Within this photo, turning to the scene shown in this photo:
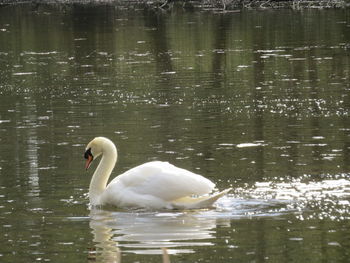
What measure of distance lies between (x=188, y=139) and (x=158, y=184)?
5311mm

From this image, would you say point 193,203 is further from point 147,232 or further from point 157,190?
point 147,232

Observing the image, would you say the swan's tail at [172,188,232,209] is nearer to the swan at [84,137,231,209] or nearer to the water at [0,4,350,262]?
the swan at [84,137,231,209]

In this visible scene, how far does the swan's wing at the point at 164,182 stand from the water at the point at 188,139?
265mm

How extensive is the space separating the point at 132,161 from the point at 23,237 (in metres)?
4.60

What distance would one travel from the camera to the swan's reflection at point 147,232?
36.2 ft

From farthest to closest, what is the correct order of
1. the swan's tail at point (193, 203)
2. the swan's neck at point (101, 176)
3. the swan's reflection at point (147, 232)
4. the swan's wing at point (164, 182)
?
the swan's neck at point (101, 176)
the swan's tail at point (193, 203)
the swan's wing at point (164, 182)
the swan's reflection at point (147, 232)

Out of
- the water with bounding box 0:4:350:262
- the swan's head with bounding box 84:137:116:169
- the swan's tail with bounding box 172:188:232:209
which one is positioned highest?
the swan's head with bounding box 84:137:116:169

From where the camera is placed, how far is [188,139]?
59.5 ft

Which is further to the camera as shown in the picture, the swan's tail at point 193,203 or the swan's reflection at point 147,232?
the swan's tail at point 193,203

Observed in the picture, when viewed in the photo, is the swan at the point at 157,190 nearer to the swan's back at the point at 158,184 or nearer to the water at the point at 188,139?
the swan's back at the point at 158,184

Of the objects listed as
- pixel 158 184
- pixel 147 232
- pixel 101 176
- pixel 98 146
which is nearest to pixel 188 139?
pixel 98 146

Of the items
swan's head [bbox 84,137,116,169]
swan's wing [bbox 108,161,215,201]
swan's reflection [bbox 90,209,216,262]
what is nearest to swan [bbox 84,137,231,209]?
swan's wing [bbox 108,161,215,201]

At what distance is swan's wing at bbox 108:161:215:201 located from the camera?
12578 mm

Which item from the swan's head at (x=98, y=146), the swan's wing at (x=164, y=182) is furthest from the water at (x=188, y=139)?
the swan's head at (x=98, y=146)
